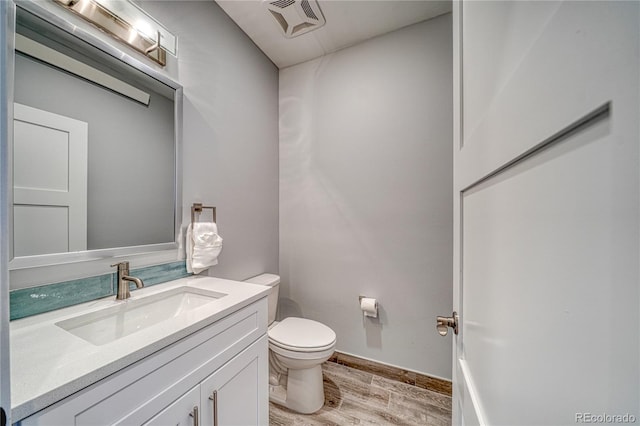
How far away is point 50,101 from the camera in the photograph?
0.87 metres

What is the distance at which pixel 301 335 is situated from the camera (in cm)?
150

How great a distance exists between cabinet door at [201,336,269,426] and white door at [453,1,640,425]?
81 cm

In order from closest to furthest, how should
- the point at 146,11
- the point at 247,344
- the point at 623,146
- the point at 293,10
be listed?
the point at 623,146 → the point at 247,344 → the point at 146,11 → the point at 293,10

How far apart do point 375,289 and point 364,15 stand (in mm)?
1882

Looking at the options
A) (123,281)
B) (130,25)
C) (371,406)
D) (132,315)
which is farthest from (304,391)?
(130,25)

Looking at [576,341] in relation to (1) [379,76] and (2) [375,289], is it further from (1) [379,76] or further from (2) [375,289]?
(1) [379,76]

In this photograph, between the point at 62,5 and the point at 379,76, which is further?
the point at 379,76

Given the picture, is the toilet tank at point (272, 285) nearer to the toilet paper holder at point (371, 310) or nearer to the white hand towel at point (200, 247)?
the white hand towel at point (200, 247)

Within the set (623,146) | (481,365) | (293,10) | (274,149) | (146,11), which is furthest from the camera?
(274,149)

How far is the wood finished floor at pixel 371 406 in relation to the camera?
4.53ft

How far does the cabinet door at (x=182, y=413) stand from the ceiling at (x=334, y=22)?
1.97 m

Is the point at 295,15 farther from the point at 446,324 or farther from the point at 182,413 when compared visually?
the point at 182,413

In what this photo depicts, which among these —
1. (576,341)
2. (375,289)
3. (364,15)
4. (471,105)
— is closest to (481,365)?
(576,341)

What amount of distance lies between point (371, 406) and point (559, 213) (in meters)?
1.69
